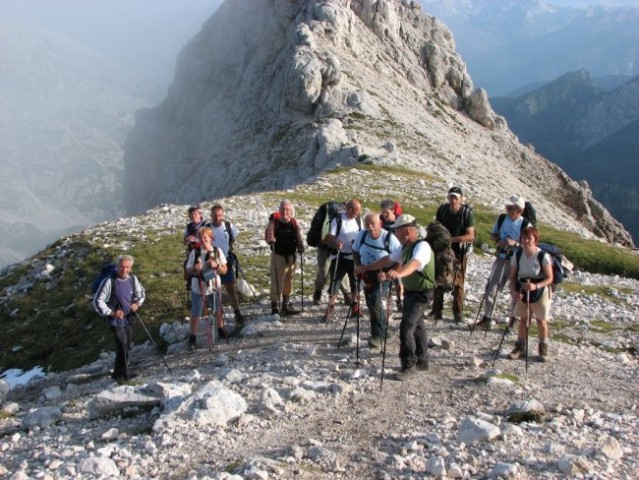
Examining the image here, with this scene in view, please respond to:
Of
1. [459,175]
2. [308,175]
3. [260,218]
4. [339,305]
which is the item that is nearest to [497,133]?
[459,175]

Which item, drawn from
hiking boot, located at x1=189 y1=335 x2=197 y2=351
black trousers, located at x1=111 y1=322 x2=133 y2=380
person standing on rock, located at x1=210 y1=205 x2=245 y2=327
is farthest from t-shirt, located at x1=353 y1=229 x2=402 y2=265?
black trousers, located at x1=111 y1=322 x2=133 y2=380

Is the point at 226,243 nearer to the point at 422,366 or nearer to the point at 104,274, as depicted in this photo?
the point at 104,274

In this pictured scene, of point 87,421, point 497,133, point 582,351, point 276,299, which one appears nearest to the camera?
point 87,421

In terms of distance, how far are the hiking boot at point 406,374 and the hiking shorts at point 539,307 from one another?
10.0 feet

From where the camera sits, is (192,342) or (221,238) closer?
(192,342)

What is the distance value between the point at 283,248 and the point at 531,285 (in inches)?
249

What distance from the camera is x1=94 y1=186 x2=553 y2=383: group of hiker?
10.6m

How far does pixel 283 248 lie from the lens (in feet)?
48.4

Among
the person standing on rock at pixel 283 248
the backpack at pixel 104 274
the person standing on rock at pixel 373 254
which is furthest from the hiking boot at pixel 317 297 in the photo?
the backpack at pixel 104 274

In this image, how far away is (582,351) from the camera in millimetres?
13219

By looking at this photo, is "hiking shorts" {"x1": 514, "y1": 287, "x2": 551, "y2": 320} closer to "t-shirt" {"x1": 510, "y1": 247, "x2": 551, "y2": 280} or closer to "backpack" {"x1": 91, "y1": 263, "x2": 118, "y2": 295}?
"t-shirt" {"x1": 510, "y1": 247, "x2": 551, "y2": 280}

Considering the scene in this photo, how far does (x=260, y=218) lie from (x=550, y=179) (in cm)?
5905

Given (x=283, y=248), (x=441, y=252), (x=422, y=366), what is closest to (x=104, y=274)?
(x=283, y=248)

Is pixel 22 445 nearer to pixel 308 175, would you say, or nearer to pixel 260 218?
pixel 260 218
